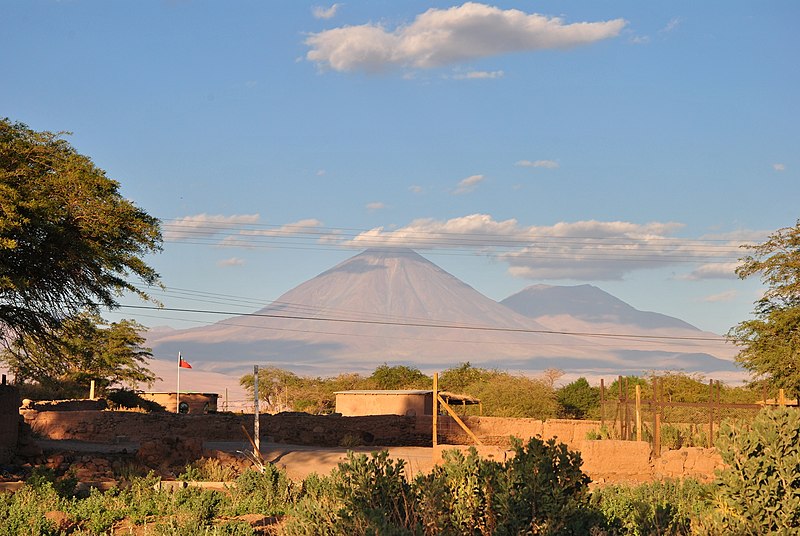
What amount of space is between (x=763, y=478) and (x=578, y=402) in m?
52.2

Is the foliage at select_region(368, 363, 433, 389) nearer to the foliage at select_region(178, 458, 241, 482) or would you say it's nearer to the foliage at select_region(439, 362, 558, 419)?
the foliage at select_region(439, 362, 558, 419)

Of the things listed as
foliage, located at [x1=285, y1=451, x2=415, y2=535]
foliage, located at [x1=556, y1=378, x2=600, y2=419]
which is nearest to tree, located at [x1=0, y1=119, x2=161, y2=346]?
foliage, located at [x1=285, y1=451, x2=415, y2=535]

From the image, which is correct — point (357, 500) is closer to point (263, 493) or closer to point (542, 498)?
point (542, 498)

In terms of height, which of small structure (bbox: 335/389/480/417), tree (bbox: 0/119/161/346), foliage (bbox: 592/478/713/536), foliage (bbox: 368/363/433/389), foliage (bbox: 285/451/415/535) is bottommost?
foliage (bbox: 592/478/713/536)

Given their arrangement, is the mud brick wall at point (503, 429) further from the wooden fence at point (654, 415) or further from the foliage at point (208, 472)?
the foliage at point (208, 472)

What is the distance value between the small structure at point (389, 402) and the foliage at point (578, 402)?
1145 centimetres

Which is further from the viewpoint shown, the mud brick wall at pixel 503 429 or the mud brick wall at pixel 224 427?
the mud brick wall at pixel 503 429

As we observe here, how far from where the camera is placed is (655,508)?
10539mm

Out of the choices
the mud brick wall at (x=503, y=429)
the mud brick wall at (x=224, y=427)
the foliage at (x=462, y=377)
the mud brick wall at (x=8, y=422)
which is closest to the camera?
the mud brick wall at (x=8, y=422)

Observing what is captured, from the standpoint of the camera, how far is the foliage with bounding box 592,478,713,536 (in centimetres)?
964

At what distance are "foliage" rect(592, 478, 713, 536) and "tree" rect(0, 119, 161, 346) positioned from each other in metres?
13.5

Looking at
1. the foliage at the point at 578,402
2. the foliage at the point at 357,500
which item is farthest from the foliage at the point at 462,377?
the foliage at the point at 357,500

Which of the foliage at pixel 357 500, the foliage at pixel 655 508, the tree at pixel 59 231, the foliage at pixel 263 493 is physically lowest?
the foliage at pixel 263 493

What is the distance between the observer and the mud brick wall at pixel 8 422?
23188 millimetres
